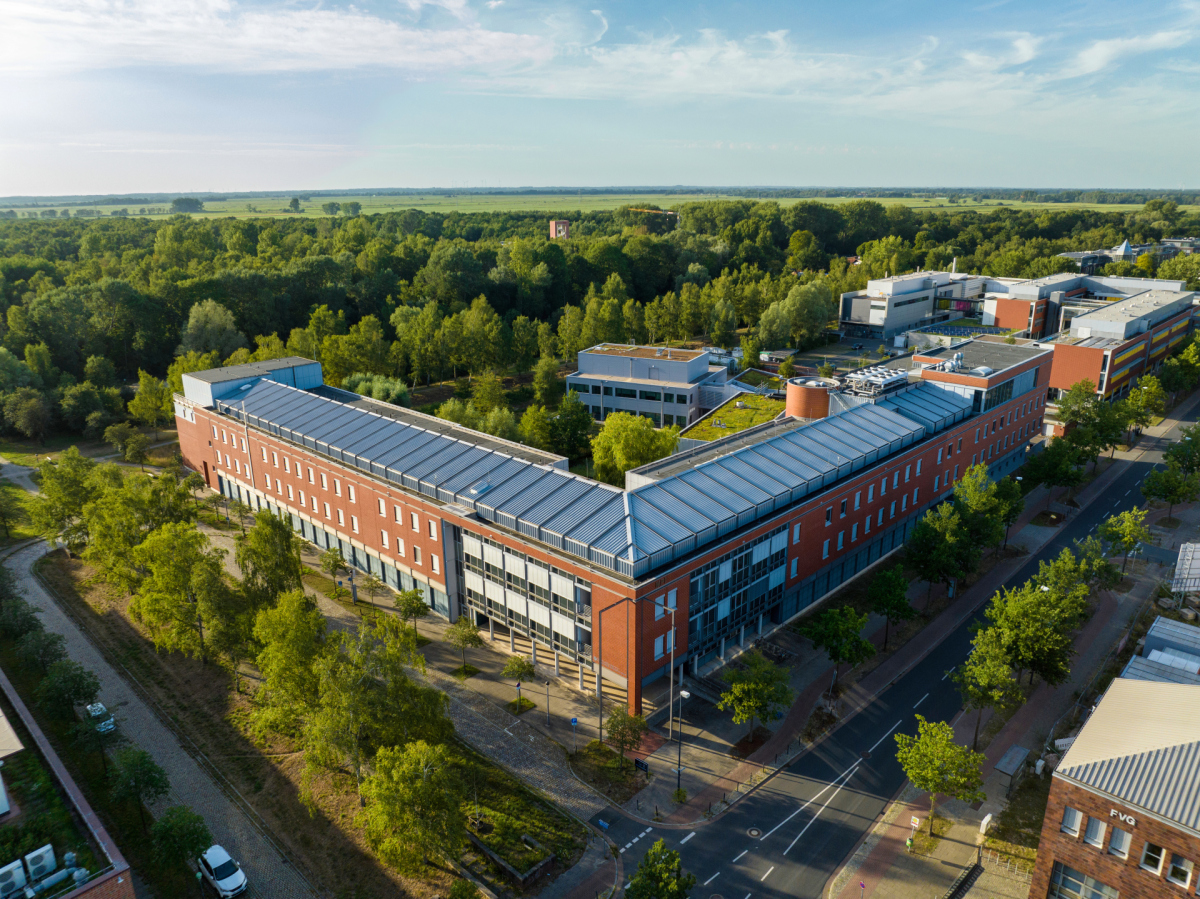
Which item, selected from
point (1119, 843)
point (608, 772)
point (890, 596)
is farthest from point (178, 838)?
point (890, 596)

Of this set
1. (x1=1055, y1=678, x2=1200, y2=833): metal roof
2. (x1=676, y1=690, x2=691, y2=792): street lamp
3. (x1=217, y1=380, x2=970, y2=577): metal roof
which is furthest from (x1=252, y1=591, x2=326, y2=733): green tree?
(x1=1055, y1=678, x2=1200, y2=833): metal roof

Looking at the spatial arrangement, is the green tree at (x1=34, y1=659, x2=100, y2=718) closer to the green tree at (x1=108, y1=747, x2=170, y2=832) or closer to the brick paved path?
the brick paved path

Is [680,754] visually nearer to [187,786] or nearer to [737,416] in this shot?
[187,786]

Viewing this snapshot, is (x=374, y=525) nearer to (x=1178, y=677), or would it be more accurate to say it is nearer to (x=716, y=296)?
(x=1178, y=677)

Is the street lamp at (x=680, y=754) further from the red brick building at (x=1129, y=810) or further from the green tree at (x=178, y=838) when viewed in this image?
the green tree at (x=178, y=838)

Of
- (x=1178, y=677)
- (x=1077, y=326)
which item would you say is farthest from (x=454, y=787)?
(x=1077, y=326)
